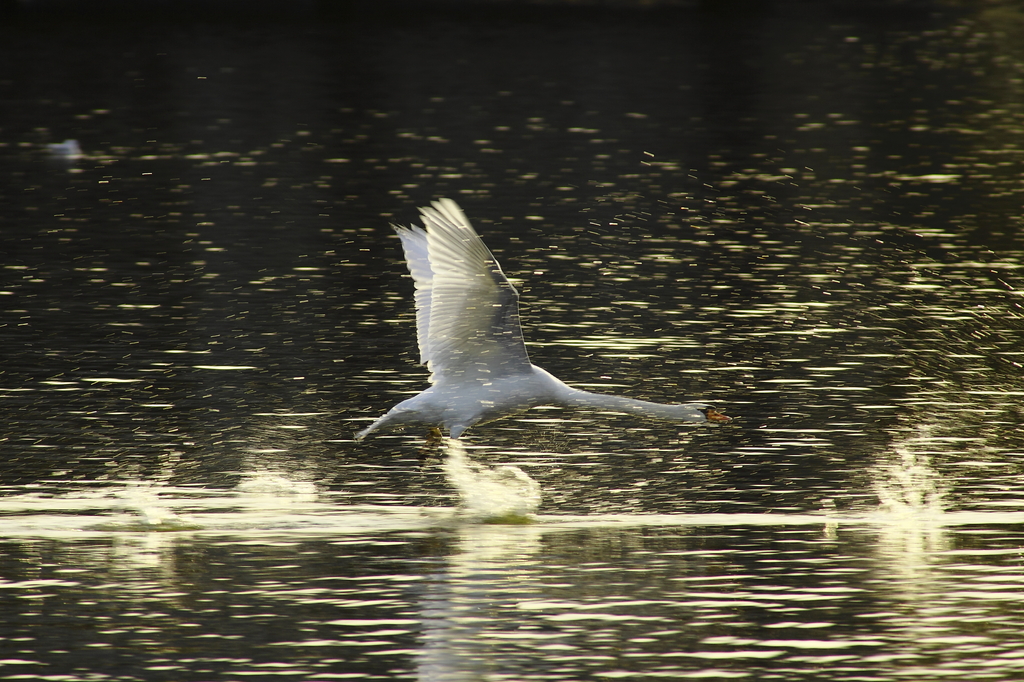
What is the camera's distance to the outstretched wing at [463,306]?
590 inches

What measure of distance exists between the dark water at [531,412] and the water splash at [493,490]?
0.17ft

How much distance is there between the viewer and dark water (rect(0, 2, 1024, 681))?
501 inches

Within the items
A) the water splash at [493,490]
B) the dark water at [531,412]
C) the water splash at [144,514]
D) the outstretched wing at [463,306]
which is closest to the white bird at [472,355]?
the outstretched wing at [463,306]

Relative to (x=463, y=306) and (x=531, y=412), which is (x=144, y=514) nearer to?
(x=463, y=306)

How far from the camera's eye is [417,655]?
39.8 feet

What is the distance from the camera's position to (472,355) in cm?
1595

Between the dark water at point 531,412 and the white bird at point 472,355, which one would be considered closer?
the dark water at point 531,412

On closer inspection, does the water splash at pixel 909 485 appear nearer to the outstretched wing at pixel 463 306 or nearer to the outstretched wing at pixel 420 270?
the outstretched wing at pixel 463 306

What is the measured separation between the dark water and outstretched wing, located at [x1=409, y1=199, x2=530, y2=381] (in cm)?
110

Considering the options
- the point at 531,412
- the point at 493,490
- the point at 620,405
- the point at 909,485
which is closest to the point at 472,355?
the point at 493,490

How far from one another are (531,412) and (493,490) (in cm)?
328

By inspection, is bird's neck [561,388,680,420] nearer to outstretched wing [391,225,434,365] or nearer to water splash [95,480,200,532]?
outstretched wing [391,225,434,365]

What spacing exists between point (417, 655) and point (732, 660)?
1953 mm

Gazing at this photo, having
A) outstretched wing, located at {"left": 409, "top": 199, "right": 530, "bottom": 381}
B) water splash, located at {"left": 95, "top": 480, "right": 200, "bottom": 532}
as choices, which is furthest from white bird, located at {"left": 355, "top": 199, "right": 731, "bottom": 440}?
water splash, located at {"left": 95, "top": 480, "right": 200, "bottom": 532}
